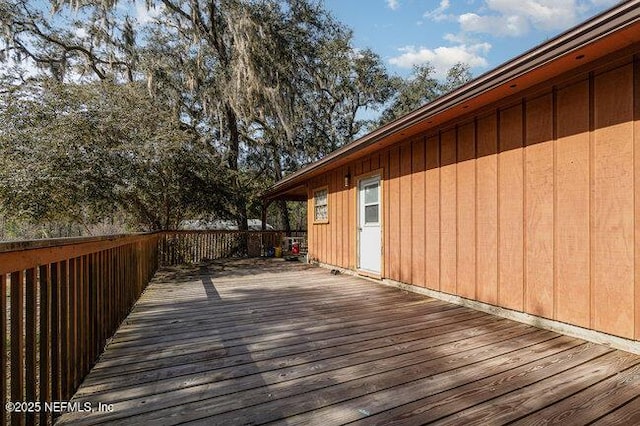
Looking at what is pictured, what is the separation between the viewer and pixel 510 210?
133 inches

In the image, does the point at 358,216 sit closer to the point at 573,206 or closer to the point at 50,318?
the point at 573,206

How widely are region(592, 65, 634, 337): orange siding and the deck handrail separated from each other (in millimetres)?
3607

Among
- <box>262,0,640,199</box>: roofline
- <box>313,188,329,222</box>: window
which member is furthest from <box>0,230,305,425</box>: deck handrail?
<box>313,188,329,222</box>: window

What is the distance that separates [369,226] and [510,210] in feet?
9.15

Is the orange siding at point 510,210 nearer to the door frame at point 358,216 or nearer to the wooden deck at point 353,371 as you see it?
the wooden deck at point 353,371

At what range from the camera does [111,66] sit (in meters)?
11.3

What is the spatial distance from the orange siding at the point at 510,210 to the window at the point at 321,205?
4.54 m

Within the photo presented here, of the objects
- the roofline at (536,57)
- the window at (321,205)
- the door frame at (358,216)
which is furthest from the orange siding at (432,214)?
the window at (321,205)

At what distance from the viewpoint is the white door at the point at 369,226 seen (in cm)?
567

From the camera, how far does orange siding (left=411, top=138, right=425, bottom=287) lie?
459 centimetres

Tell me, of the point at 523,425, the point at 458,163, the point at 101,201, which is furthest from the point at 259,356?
the point at 101,201

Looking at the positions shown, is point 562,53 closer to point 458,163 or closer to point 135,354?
point 458,163

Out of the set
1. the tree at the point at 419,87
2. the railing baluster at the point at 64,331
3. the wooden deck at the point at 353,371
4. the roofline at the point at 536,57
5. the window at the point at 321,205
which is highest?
the tree at the point at 419,87

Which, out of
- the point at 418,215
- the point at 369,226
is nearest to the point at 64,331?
the point at 418,215
